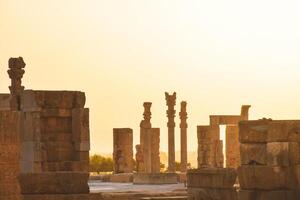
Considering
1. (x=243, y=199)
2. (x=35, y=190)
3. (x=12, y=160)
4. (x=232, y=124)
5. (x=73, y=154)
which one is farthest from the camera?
(x=232, y=124)

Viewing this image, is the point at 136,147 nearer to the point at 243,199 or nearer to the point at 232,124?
the point at 232,124

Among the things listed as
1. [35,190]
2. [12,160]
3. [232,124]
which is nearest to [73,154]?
[35,190]

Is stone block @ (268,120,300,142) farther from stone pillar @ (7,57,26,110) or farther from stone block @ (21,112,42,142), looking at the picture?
stone pillar @ (7,57,26,110)

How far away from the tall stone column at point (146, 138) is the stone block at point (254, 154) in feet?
107

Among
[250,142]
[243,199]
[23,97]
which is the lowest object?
[243,199]

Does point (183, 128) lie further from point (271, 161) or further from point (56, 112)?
point (271, 161)

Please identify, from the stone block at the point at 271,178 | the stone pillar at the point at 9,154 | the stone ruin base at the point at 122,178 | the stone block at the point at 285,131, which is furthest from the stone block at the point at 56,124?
the stone ruin base at the point at 122,178

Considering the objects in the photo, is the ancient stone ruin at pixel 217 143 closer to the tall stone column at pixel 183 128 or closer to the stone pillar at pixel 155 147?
the stone pillar at pixel 155 147

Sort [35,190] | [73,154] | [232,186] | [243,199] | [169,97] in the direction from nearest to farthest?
[35,190] → [243,199] → [232,186] → [73,154] → [169,97]

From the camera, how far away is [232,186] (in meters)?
16.8

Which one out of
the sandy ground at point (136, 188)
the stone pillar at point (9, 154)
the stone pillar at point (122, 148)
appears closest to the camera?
the stone pillar at point (9, 154)

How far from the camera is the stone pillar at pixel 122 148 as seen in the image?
44.8m

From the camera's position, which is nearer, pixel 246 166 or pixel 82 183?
pixel 82 183

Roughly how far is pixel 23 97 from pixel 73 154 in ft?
6.22
